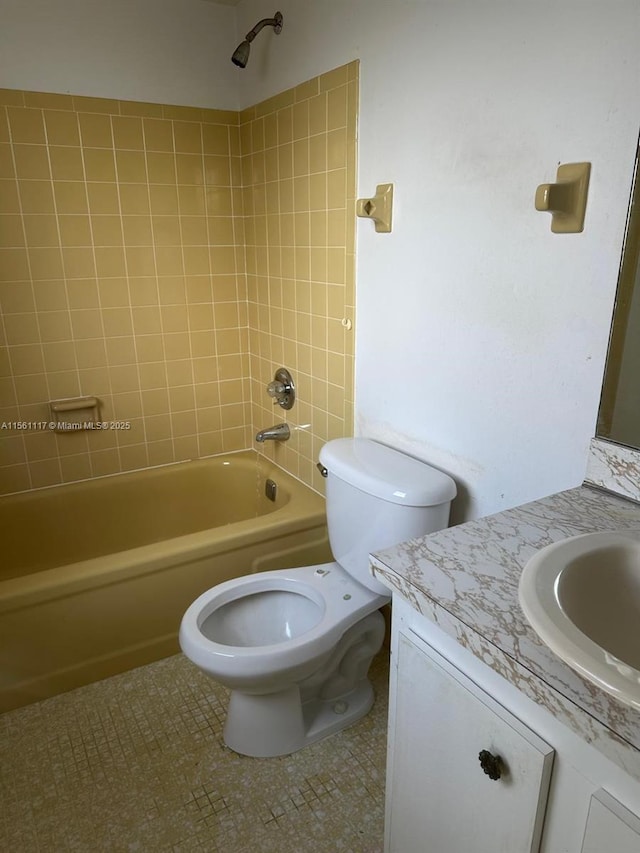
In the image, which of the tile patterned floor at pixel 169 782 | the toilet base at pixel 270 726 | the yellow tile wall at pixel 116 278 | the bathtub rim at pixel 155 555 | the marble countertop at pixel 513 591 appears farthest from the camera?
the yellow tile wall at pixel 116 278

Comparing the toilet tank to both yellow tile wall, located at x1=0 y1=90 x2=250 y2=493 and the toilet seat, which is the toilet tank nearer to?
the toilet seat

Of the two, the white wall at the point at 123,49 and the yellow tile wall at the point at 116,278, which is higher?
the white wall at the point at 123,49

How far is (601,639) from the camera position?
951 mm

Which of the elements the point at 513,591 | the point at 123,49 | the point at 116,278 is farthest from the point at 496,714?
the point at 123,49

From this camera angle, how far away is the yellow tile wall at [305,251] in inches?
75.9

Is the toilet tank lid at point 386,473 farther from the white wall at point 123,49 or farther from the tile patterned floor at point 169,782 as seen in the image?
the white wall at point 123,49

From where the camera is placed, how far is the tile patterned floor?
1490 millimetres

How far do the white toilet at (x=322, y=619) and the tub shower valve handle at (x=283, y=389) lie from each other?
2.07 ft

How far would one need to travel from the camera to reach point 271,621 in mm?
1801

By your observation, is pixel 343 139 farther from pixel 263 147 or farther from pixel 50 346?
pixel 50 346

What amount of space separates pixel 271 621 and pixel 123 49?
6.99ft

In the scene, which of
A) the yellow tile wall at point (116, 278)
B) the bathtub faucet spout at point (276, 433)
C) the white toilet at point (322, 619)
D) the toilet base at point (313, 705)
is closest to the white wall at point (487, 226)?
the white toilet at point (322, 619)

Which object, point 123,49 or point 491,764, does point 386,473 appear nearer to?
point 491,764

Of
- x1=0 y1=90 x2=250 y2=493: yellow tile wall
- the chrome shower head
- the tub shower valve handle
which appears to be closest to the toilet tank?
the tub shower valve handle
